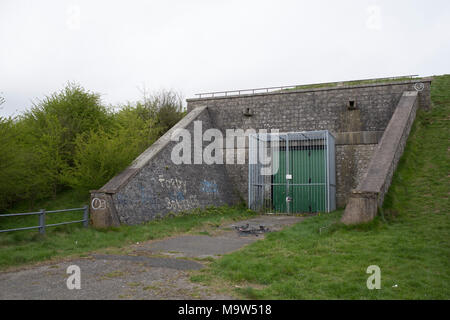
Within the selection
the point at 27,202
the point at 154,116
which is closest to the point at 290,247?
the point at 27,202

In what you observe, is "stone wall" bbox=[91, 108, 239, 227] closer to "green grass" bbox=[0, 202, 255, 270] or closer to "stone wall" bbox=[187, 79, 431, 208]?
"green grass" bbox=[0, 202, 255, 270]

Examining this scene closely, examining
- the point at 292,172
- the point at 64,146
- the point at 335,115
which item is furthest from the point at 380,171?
the point at 64,146

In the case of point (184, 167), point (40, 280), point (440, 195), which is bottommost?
point (40, 280)

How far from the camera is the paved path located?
210 inches

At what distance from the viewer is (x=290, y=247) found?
798cm

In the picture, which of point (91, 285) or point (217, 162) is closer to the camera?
point (91, 285)

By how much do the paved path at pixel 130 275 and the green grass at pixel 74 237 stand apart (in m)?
0.61

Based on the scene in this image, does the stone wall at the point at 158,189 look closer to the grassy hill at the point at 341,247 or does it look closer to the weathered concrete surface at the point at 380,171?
the grassy hill at the point at 341,247

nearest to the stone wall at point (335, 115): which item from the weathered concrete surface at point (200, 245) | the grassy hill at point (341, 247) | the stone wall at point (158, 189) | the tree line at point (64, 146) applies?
the stone wall at point (158, 189)

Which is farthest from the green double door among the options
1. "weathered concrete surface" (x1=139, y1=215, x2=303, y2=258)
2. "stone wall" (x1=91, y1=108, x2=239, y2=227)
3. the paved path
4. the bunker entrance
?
the paved path

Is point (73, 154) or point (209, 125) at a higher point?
point (209, 125)
